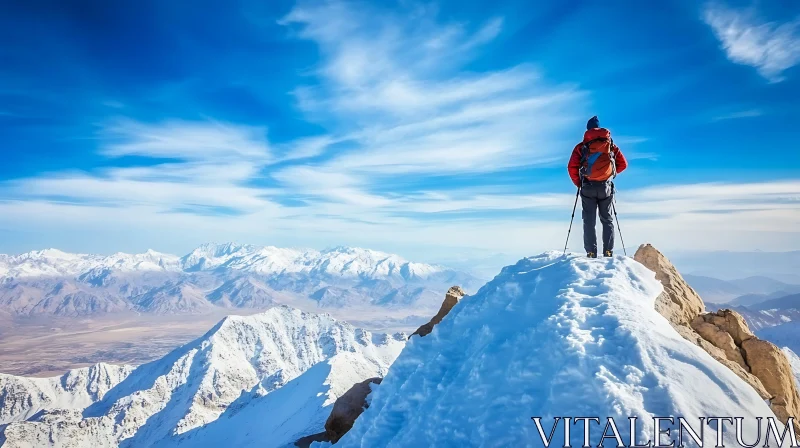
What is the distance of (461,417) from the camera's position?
30.5ft

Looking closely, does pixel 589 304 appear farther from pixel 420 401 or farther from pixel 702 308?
pixel 702 308

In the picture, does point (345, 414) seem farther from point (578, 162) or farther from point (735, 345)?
point (735, 345)

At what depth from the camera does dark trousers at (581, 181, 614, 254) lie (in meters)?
13.8

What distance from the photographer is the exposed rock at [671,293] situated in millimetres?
12469

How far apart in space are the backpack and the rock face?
420 centimetres

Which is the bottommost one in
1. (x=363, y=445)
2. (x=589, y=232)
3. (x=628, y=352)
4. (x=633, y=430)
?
(x=363, y=445)

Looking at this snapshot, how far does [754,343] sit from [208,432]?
7019 inches

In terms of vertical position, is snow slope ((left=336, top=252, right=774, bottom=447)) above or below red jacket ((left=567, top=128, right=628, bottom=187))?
below

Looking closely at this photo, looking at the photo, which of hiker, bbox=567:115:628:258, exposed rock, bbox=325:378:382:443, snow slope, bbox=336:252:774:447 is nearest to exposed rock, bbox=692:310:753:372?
snow slope, bbox=336:252:774:447

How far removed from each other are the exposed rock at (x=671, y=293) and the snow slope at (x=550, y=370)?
0.98 m

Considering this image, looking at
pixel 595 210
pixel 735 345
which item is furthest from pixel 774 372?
pixel 595 210

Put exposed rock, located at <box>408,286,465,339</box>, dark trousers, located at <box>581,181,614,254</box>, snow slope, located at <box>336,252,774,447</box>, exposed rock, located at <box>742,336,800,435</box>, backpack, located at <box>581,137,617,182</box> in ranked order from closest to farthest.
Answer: snow slope, located at <box>336,252,774,447</box>, exposed rock, located at <box>742,336,800,435</box>, backpack, located at <box>581,137,617,182</box>, dark trousers, located at <box>581,181,614,254</box>, exposed rock, located at <box>408,286,465,339</box>

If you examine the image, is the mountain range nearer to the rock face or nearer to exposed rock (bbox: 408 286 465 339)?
the rock face

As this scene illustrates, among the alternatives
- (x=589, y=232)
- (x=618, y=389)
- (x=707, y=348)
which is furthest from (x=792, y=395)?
(x=618, y=389)
